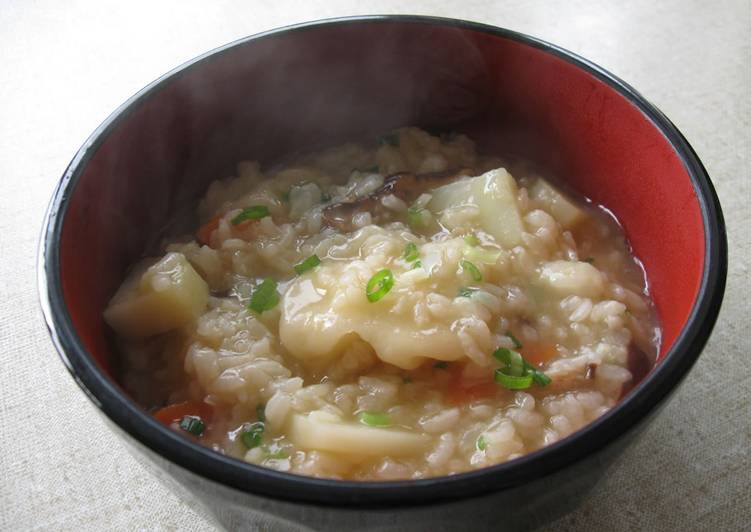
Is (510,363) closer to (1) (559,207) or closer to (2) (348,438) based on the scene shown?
(2) (348,438)

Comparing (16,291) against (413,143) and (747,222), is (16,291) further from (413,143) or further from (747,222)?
(747,222)

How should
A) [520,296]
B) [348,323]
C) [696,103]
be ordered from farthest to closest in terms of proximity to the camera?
[696,103] < [520,296] < [348,323]

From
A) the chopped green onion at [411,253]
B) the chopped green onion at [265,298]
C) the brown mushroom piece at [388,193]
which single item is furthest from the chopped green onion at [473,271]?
the chopped green onion at [265,298]

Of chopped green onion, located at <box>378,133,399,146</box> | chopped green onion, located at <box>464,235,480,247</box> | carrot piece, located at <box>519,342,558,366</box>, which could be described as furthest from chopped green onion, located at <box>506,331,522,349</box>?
chopped green onion, located at <box>378,133,399,146</box>

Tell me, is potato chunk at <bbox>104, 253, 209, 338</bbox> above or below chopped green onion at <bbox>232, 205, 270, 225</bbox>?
below

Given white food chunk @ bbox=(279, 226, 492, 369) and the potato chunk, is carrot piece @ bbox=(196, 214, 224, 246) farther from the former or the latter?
white food chunk @ bbox=(279, 226, 492, 369)

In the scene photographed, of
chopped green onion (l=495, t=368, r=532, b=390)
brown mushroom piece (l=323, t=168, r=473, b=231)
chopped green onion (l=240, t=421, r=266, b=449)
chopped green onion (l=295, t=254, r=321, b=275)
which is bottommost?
chopped green onion (l=240, t=421, r=266, b=449)

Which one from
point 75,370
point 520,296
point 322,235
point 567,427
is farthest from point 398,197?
point 75,370

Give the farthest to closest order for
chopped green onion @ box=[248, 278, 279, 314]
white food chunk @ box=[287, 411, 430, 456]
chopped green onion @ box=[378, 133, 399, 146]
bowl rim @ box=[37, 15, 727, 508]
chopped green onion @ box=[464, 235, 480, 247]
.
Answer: chopped green onion @ box=[378, 133, 399, 146], chopped green onion @ box=[464, 235, 480, 247], chopped green onion @ box=[248, 278, 279, 314], white food chunk @ box=[287, 411, 430, 456], bowl rim @ box=[37, 15, 727, 508]
